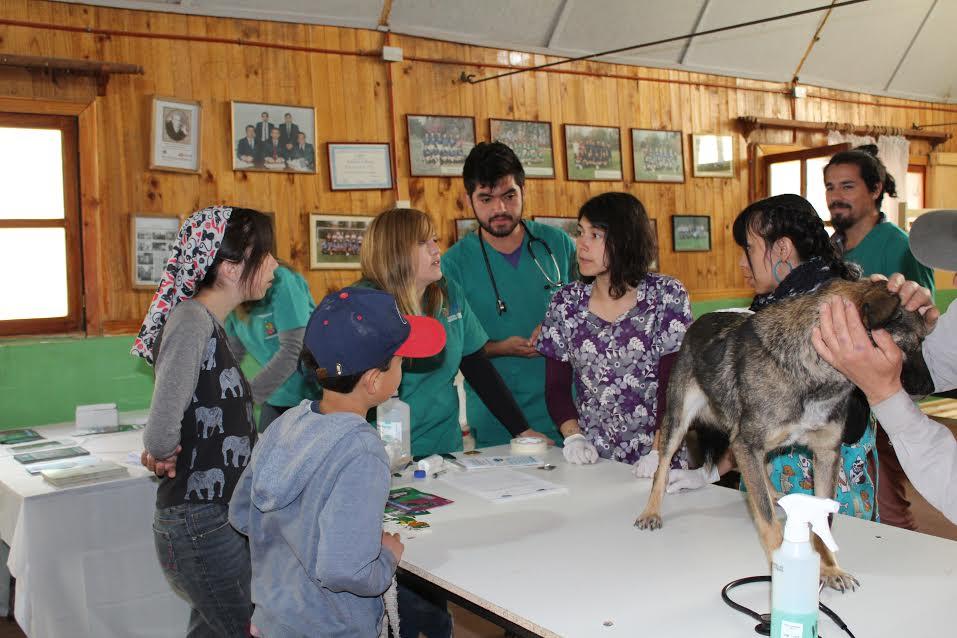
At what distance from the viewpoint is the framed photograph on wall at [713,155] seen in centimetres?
A: 699

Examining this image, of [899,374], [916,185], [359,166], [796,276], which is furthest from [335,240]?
[916,185]

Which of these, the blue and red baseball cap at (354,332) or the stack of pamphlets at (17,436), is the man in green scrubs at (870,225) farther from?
the stack of pamphlets at (17,436)

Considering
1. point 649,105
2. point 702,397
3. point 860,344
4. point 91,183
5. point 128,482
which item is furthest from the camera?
point 649,105

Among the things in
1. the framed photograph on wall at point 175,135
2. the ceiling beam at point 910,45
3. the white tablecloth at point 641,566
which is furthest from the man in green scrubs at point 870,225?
the ceiling beam at point 910,45

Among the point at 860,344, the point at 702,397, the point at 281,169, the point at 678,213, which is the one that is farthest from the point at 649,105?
the point at 860,344

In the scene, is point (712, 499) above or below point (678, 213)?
below

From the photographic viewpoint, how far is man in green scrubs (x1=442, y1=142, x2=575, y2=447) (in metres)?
3.27

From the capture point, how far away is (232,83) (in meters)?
4.88

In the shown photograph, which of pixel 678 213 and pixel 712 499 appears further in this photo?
pixel 678 213

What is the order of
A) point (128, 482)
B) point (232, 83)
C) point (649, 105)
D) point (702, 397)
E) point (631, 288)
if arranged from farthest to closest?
point (649, 105)
point (232, 83)
point (128, 482)
point (631, 288)
point (702, 397)

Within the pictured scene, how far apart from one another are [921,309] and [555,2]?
4781mm

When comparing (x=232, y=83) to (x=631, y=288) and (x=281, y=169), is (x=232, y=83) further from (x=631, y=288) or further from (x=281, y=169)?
(x=631, y=288)

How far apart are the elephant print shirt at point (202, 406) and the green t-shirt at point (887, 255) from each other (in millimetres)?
2968

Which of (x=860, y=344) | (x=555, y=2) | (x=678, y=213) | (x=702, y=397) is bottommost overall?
(x=702, y=397)
